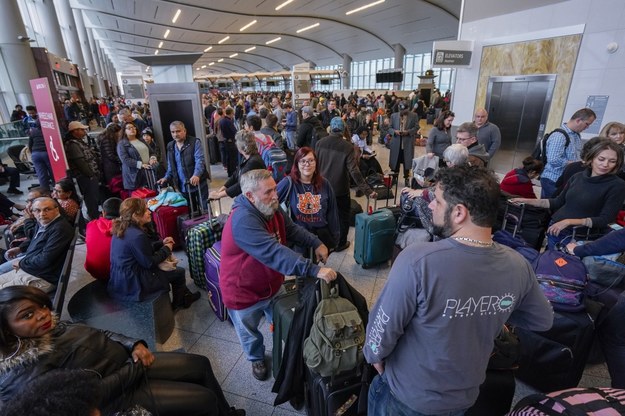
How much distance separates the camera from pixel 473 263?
1.10 metres

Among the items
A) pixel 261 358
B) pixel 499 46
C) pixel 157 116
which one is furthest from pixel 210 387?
pixel 499 46

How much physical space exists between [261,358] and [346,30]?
3163cm

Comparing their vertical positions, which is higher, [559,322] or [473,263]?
[473,263]

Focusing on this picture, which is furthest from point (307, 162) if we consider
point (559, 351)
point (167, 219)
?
point (167, 219)

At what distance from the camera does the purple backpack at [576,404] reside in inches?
52.2

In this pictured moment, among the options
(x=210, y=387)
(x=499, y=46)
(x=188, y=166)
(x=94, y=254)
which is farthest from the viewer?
(x=499, y=46)

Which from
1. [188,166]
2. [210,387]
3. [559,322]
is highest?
[188,166]

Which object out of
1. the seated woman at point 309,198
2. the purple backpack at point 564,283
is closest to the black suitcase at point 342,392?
the purple backpack at point 564,283

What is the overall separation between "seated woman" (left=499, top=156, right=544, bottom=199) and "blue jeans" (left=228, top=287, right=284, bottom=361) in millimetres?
2964

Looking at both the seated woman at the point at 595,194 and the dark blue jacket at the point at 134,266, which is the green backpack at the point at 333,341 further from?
the seated woman at the point at 595,194

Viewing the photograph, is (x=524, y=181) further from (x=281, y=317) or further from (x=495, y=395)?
(x=281, y=317)

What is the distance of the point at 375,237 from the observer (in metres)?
3.96

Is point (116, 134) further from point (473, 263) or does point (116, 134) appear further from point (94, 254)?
point (473, 263)

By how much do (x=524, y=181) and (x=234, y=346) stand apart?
358 cm
